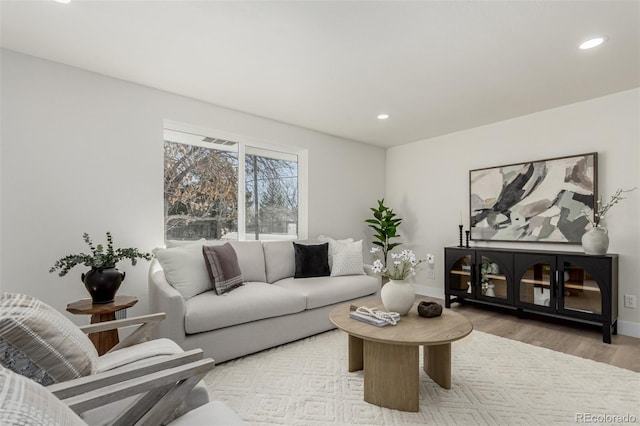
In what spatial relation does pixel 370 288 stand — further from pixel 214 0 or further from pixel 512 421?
pixel 214 0

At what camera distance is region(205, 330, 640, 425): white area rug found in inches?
71.5

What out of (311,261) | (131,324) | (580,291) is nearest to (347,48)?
(311,261)

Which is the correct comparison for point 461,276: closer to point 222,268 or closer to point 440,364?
point 440,364

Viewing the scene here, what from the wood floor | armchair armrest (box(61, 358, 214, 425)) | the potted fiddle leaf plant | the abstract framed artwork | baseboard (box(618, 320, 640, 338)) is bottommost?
the wood floor

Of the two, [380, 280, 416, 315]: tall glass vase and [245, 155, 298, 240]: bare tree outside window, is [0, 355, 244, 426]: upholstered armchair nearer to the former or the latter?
[380, 280, 416, 315]: tall glass vase

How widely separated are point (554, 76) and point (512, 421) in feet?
9.04

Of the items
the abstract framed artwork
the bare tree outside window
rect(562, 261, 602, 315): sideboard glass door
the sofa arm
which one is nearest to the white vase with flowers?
the sofa arm

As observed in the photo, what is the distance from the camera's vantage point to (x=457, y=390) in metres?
2.09

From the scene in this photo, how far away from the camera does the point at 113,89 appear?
2.85m

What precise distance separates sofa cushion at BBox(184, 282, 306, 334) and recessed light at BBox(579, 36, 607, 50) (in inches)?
116

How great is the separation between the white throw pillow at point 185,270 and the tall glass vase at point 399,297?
5.15ft

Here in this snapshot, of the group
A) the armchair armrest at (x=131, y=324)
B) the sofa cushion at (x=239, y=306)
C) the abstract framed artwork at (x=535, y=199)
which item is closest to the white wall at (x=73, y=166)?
the sofa cushion at (x=239, y=306)

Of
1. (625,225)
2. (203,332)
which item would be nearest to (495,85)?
(625,225)

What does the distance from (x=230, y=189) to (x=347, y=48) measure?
214 centimetres
